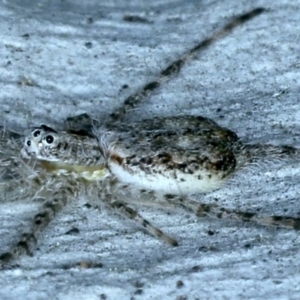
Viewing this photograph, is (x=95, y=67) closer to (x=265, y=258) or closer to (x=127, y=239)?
(x=127, y=239)

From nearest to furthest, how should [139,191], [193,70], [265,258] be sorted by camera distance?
[265,258] → [139,191] → [193,70]

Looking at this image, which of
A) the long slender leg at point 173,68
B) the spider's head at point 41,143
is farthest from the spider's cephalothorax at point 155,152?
the long slender leg at point 173,68

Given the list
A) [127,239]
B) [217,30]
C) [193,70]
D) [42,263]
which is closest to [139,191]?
[127,239]

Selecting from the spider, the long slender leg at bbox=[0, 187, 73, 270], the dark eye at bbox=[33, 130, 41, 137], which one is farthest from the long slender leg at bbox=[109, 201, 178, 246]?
the dark eye at bbox=[33, 130, 41, 137]

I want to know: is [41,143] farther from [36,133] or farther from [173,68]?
[173,68]

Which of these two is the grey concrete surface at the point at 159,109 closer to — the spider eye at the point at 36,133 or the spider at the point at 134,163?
the spider at the point at 134,163

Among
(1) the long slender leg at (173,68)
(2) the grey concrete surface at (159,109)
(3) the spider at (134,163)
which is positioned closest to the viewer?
(2) the grey concrete surface at (159,109)

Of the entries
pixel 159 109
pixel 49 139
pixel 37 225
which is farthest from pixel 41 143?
pixel 159 109
